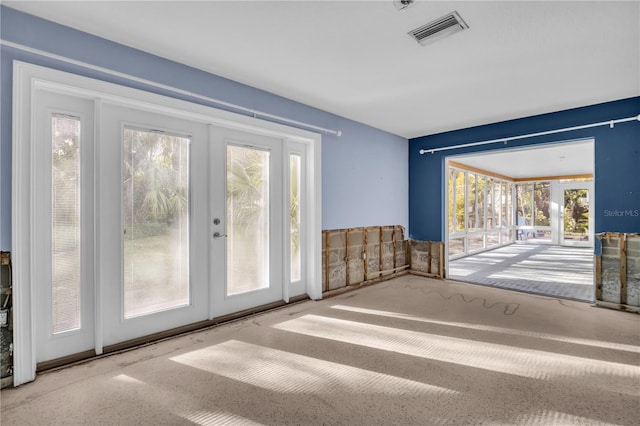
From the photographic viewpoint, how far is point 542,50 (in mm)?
2604

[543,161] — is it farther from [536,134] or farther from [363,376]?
[363,376]

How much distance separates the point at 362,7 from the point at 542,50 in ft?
5.46

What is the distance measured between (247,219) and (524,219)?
10.9m

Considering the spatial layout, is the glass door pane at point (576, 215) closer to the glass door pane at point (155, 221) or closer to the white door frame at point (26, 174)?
the glass door pane at point (155, 221)

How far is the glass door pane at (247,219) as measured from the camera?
3.31m

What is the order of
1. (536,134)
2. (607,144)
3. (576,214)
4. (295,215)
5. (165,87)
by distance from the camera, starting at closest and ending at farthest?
(165,87) → (607,144) → (295,215) → (536,134) → (576,214)

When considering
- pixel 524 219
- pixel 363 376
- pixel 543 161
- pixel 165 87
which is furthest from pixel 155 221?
Answer: pixel 524 219

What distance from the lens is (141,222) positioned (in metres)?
2.70

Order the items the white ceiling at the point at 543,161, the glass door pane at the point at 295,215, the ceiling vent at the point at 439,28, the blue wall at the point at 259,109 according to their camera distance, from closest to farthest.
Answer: the blue wall at the point at 259,109
the ceiling vent at the point at 439,28
the glass door pane at the point at 295,215
the white ceiling at the point at 543,161

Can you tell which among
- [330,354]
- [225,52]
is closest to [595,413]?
[330,354]

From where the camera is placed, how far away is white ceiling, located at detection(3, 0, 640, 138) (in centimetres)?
208

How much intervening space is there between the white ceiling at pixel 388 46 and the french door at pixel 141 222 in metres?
0.62

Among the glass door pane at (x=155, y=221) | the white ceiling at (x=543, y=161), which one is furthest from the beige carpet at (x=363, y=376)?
the white ceiling at (x=543, y=161)

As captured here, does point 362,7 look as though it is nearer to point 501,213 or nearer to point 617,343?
point 617,343
